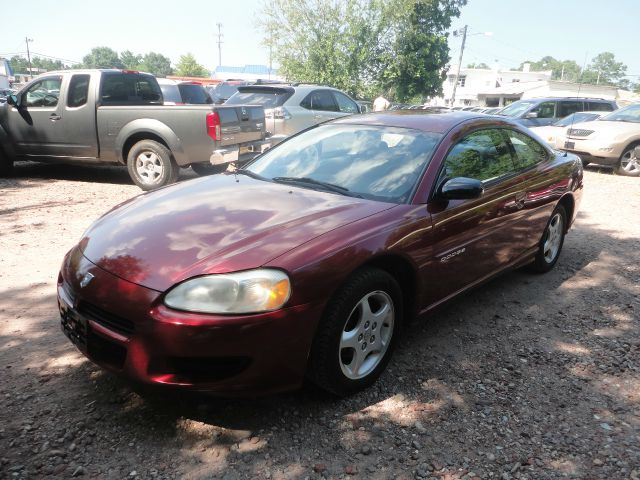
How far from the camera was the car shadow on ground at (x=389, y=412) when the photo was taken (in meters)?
2.24

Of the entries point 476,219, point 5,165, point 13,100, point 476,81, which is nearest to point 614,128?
point 476,219

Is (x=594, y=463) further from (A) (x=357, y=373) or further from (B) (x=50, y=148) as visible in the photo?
(B) (x=50, y=148)

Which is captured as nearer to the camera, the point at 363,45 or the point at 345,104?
the point at 345,104

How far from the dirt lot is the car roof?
1.41 meters

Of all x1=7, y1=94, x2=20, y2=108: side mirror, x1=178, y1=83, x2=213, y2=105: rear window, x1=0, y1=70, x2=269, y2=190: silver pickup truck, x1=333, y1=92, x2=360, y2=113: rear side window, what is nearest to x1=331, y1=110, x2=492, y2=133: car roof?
x1=0, y1=70, x2=269, y2=190: silver pickup truck

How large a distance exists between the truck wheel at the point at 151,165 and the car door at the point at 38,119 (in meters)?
1.38

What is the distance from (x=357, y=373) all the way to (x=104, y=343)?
Answer: 4.19 feet

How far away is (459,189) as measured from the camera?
2941 mm

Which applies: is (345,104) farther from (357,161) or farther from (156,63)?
(156,63)

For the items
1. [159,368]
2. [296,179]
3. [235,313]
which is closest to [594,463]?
[235,313]

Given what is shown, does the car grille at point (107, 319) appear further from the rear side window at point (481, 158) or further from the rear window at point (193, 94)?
the rear window at point (193, 94)

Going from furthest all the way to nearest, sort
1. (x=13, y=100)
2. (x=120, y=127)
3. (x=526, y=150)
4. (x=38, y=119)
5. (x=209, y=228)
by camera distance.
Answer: (x=13, y=100) < (x=38, y=119) < (x=120, y=127) < (x=526, y=150) < (x=209, y=228)

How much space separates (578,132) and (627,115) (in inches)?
50.8

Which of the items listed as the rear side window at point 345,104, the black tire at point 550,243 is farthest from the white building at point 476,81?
the black tire at point 550,243
